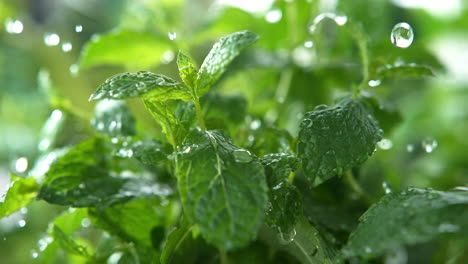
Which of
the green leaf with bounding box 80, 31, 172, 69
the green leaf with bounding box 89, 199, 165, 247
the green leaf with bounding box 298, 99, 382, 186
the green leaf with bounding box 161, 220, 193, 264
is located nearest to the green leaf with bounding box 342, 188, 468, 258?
the green leaf with bounding box 298, 99, 382, 186

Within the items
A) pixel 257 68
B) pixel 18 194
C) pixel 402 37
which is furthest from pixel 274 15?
pixel 18 194

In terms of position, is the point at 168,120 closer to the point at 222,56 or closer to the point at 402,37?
the point at 222,56

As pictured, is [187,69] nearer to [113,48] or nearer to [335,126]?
[335,126]

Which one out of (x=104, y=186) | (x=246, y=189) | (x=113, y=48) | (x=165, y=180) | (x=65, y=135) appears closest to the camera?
(x=246, y=189)

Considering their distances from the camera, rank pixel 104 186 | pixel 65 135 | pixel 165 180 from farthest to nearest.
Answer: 1. pixel 65 135
2. pixel 165 180
3. pixel 104 186

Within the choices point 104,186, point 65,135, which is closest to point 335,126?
point 104,186

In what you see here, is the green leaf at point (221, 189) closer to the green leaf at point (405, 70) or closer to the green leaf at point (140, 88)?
the green leaf at point (140, 88)

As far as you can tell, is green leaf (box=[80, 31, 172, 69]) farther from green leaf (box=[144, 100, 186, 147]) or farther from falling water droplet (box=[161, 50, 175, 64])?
green leaf (box=[144, 100, 186, 147])
